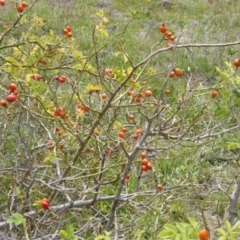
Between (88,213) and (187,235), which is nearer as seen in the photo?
(187,235)

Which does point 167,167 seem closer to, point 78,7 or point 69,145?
point 69,145

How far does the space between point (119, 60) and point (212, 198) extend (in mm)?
2286

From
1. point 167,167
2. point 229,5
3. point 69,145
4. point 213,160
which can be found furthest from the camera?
point 229,5

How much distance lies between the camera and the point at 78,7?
276 inches

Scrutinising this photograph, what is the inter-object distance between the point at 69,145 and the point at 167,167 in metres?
0.85

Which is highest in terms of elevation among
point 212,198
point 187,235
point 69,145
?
point 187,235

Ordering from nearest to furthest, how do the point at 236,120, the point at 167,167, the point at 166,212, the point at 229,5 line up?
the point at 166,212, the point at 167,167, the point at 236,120, the point at 229,5

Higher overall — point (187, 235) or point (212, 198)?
point (187, 235)

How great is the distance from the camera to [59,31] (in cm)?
588

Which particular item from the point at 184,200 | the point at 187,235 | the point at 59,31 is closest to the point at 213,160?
the point at 184,200

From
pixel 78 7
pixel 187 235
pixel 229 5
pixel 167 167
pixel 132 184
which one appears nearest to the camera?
pixel 187 235

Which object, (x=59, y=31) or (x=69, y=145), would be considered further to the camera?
(x=59, y=31)

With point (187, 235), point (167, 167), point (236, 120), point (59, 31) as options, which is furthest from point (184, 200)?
point (59, 31)

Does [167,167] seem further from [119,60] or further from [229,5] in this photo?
[229,5]
